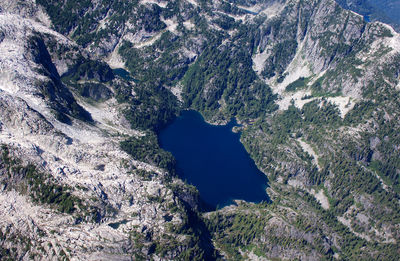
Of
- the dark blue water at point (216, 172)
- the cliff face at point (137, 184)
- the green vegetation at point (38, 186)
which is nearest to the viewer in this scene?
the cliff face at point (137, 184)

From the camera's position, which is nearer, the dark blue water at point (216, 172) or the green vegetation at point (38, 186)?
the green vegetation at point (38, 186)

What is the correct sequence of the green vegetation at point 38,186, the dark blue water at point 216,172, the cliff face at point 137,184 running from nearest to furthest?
the cliff face at point 137,184 < the green vegetation at point 38,186 < the dark blue water at point 216,172

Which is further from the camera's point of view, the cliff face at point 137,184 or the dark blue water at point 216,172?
the dark blue water at point 216,172

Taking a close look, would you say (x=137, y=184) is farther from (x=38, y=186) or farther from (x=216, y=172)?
(x=216, y=172)

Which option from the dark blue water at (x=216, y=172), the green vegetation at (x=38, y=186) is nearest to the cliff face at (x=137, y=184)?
the green vegetation at (x=38, y=186)

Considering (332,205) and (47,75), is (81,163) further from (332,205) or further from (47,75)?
(332,205)

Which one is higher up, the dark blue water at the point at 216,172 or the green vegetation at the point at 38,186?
the dark blue water at the point at 216,172

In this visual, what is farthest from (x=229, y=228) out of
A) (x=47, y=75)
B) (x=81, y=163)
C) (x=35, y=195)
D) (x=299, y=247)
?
(x=47, y=75)

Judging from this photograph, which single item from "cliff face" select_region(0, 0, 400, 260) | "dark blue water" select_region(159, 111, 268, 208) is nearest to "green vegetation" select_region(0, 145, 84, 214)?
"cliff face" select_region(0, 0, 400, 260)

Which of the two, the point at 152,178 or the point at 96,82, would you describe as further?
the point at 96,82

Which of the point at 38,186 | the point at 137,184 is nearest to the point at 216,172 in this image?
the point at 137,184

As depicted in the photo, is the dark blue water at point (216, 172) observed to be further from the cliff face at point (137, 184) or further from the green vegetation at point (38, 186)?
the green vegetation at point (38, 186)
